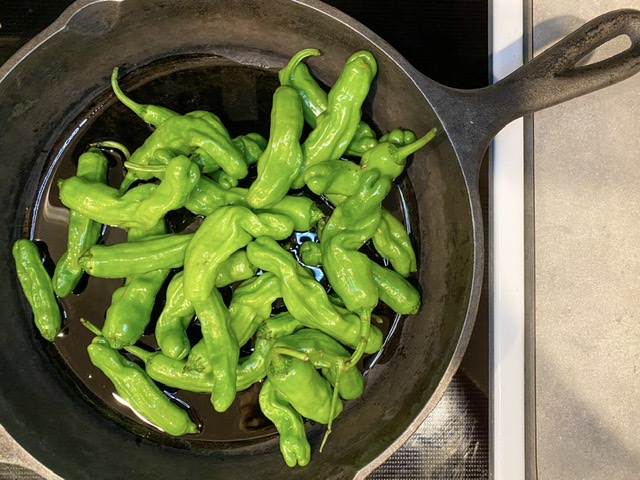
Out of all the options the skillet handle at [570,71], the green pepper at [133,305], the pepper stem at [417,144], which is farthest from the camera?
the green pepper at [133,305]

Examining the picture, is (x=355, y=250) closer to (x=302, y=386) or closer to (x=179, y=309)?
(x=302, y=386)

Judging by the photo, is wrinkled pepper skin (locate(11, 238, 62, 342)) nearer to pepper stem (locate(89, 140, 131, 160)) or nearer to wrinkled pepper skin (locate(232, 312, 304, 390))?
pepper stem (locate(89, 140, 131, 160))

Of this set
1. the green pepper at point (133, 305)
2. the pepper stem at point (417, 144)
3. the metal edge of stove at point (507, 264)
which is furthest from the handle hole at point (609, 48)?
the green pepper at point (133, 305)

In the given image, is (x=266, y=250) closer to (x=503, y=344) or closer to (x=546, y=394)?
(x=503, y=344)

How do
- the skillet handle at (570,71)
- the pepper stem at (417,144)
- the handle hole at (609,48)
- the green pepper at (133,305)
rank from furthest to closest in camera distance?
the handle hole at (609,48) < the green pepper at (133,305) < the pepper stem at (417,144) < the skillet handle at (570,71)

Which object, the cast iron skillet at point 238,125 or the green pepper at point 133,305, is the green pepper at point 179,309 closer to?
the green pepper at point 133,305

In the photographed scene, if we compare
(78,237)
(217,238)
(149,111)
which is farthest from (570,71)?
(78,237)

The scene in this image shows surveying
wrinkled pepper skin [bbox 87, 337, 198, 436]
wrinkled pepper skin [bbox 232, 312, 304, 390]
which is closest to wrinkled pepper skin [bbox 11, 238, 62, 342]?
wrinkled pepper skin [bbox 87, 337, 198, 436]
